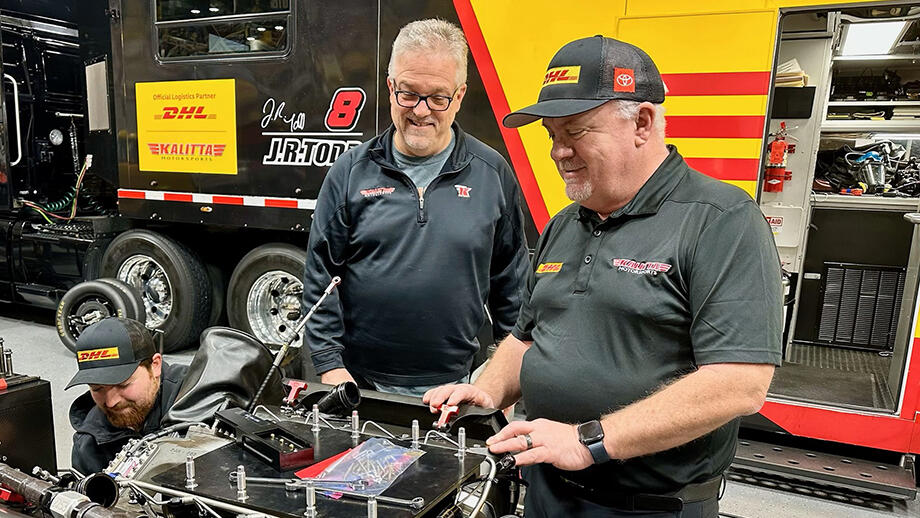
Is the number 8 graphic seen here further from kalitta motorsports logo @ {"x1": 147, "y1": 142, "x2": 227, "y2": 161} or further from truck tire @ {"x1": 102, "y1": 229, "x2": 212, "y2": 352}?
truck tire @ {"x1": 102, "y1": 229, "x2": 212, "y2": 352}

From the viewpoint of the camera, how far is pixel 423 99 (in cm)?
186

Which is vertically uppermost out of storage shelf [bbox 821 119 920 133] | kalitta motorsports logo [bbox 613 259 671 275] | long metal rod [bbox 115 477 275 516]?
storage shelf [bbox 821 119 920 133]

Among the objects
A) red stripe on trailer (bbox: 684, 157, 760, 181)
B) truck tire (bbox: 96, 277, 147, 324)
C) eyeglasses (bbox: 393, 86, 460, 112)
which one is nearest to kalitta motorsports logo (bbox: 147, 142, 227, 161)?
truck tire (bbox: 96, 277, 147, 324)

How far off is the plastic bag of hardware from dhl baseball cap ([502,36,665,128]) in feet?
2.31

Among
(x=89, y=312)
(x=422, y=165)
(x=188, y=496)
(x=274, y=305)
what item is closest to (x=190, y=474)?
(x=188, y=496)

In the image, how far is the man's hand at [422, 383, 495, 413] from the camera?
4.92 ft

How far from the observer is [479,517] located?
49.8 inches

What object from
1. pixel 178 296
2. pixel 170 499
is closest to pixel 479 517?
pixel 170 499

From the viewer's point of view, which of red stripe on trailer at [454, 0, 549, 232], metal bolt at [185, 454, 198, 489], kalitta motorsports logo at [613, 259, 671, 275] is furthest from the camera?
red stripe on trailer at [454, 0, 549, 232]

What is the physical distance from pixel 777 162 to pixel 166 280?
175 inches

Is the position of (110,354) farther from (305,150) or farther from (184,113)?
(184,113)

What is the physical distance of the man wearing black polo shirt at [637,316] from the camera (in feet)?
3.81

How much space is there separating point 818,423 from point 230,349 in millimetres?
2780

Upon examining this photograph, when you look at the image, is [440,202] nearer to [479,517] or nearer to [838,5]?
[479,517]
